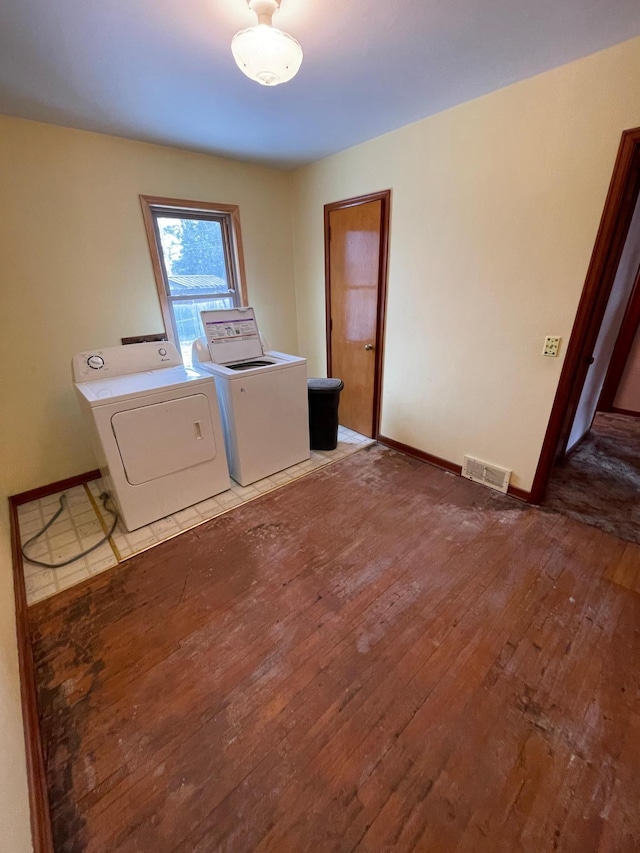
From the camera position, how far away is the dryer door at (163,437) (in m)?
2.11

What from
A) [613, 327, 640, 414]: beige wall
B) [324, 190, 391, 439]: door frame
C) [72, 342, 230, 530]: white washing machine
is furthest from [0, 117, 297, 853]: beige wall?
[613, 327, 640, 414]: beige wall

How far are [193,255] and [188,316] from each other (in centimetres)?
52

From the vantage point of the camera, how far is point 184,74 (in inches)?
69.2

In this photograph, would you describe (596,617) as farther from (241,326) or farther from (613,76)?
(241,326)

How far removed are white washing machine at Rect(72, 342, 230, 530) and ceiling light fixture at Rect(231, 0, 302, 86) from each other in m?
1.55

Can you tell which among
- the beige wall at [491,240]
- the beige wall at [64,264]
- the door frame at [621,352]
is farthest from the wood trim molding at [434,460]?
the door frame at [621,352]

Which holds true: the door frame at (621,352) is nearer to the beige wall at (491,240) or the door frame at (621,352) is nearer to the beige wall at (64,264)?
the beige wall at (491,240)

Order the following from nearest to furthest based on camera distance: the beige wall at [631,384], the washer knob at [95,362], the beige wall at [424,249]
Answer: the beige wall at [424,249] < the washer knob at [95,362] < the beige wall at [631,384]

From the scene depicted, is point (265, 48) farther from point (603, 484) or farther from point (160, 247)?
point (603, 484)

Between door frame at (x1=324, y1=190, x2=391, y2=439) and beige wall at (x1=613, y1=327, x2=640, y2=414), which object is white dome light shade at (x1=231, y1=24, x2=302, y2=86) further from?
beige wall at (x1=613, y1=327, x2=640, y2=414)

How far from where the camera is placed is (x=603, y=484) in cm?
268

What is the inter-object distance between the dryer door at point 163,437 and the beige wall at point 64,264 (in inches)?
30.3

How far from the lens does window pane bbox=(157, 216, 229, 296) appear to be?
296 cm

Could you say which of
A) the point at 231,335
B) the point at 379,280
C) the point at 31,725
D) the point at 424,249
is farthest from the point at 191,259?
the point at 31,725
